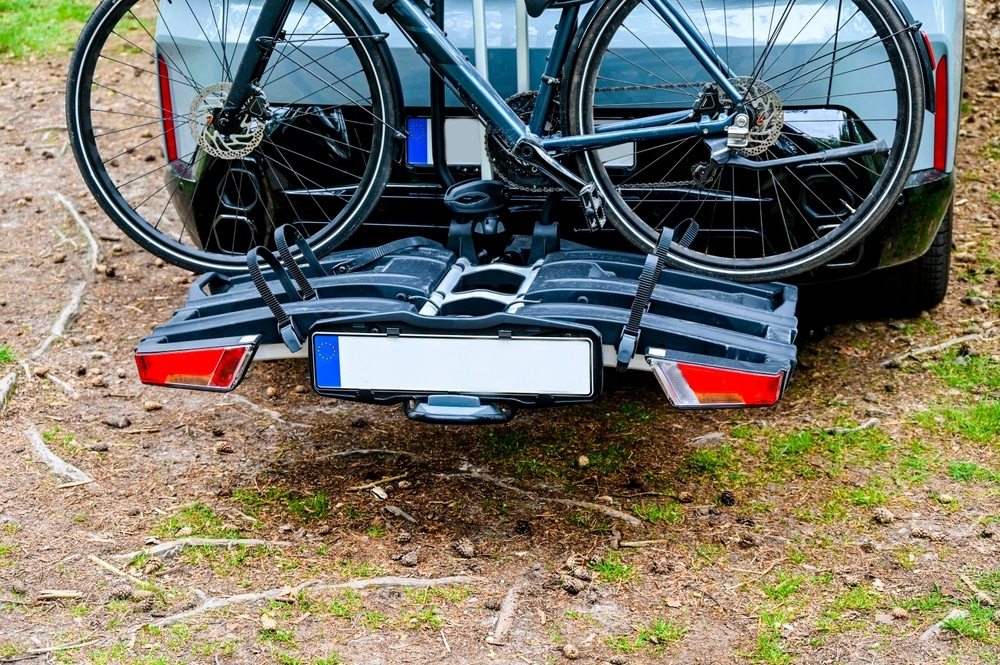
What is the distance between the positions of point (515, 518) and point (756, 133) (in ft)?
4.39

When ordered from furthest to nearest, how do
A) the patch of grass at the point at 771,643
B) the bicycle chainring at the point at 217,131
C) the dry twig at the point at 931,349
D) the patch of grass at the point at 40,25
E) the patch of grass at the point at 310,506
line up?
the patch of grass at the point at 40,25
the dry twig at the point at 931,349
the bicycle chainring at the point at 217,131
the patch of grass at the point at 310,506
the patch of grass at the point at 771,643

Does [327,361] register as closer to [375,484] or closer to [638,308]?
[375,484]

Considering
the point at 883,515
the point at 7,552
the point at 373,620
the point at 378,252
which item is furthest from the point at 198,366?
the point at 883,515

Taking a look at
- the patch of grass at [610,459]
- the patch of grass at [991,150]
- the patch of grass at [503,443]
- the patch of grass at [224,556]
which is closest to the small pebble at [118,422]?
the patch of grass at [224,556]

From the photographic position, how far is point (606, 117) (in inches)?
142

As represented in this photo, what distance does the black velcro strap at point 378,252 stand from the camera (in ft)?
11.7

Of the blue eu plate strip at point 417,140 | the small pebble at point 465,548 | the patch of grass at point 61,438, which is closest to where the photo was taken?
the small pebble at point 465,548

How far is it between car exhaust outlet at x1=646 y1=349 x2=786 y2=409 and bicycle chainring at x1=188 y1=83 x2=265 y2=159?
1.46 metres

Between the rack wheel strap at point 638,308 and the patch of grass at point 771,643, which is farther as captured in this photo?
the rack wheel strap at point 638,308

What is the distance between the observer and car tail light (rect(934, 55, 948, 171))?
11.5ft

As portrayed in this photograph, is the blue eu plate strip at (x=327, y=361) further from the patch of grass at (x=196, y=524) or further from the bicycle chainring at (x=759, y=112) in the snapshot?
the bicycle chainring at (x=759, y=112)

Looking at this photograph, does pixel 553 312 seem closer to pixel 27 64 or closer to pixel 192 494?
pixel 192 494

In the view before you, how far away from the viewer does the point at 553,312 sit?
3.11 meters

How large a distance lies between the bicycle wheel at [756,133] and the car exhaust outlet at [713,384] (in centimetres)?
52
